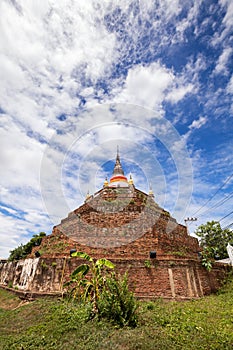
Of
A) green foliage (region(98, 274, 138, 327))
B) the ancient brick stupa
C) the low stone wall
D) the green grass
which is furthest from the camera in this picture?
the ancient brick stupa

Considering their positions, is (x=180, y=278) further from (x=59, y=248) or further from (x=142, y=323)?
(x=59, y=248)

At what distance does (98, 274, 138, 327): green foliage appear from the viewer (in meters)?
7.19

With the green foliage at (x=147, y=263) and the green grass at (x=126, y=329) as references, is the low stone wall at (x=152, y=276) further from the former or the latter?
the green grass at (x=126, y=329)

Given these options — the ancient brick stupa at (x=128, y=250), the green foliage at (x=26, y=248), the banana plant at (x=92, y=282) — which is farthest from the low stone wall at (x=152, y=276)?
the green foliage at (x=26, y=248)

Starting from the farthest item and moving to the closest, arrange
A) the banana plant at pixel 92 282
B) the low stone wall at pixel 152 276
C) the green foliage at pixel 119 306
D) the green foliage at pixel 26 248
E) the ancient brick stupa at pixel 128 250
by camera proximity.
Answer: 1. the green foliage at pixel 26 248
2. the ancient brick stupa at pixel 128 250
3. the low stone wall at pixel 152 276
4. the banana plant at pixel 92 282
5. the green foliage at pixel 119 306

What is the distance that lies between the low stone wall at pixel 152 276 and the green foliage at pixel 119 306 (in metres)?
3.30

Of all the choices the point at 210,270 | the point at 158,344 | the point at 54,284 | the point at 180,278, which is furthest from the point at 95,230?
the point at 158,344

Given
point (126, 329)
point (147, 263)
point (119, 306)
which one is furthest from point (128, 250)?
point (126, 329)

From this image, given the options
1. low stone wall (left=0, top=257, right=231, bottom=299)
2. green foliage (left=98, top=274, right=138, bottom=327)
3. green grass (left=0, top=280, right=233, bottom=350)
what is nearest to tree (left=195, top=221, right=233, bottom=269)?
low stone wall (left=0, top=257, right=231, bottom=299)

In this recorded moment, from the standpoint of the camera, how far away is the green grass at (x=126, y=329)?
5.93 m

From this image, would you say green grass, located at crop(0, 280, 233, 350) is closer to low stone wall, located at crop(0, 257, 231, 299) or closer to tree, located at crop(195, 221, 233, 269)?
low stone wall, located at crop(0, 257, 231, 299)

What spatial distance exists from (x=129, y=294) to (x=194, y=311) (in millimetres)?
3136

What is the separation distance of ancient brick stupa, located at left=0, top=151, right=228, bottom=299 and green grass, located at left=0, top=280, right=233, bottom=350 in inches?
60.8

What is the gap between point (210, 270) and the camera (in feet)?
40.2
